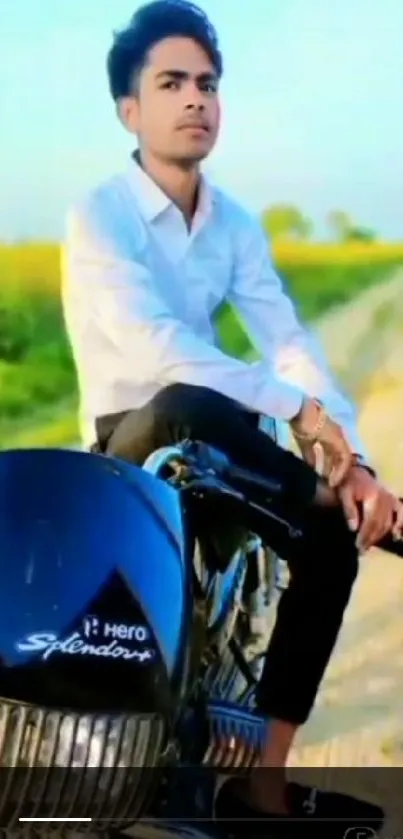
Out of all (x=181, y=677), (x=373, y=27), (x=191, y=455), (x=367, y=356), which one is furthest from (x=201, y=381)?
(x=373, y=27)

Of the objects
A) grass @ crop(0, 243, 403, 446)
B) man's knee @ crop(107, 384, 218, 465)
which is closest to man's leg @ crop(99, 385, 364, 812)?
man's knee @ crop(107, 384, 218, 465)

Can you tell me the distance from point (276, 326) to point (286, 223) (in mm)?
173

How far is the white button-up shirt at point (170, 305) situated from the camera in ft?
7.25

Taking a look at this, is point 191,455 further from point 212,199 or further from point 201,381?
point 212,199

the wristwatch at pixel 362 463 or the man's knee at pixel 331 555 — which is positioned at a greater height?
the wristwatch at pixel 362 463

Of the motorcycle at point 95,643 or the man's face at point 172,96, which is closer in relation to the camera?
the motorcycle at point 95,643

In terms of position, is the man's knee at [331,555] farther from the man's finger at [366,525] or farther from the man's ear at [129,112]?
the man's ear at [129,112]

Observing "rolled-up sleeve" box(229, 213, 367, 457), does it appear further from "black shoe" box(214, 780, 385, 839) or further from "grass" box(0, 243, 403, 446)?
"black shoe" box(214, 780, 385, 839)

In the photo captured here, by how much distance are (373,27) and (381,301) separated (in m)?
0.46

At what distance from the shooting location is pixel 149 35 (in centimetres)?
224

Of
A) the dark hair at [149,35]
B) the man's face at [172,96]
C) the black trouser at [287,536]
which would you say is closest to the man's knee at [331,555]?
the black trouser at [287,536]

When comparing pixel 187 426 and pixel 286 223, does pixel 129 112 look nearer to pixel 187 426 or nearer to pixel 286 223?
pixel 286 223

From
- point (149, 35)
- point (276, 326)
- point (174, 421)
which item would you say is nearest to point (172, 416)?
point (174, 421)

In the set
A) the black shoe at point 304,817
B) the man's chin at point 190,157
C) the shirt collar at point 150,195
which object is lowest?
the black shoe at point 304,817
